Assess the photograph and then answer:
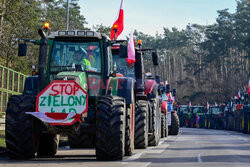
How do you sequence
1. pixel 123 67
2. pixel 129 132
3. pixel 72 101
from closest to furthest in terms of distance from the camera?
1. pixel 72 101
2. pixel 129 132
3. pixel 123 67

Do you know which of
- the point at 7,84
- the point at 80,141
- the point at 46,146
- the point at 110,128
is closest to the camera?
the point at 110,128

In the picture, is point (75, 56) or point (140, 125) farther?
point (140, 125)

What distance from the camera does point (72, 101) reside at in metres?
11.4

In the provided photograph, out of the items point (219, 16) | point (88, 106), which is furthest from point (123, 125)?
point (219, 16)

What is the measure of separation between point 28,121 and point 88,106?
140 centimetres

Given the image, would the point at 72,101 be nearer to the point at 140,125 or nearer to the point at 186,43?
the point at 140,125

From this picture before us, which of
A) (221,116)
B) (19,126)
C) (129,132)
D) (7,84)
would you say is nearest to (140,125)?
(129,132)

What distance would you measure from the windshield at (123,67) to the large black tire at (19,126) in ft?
18.7

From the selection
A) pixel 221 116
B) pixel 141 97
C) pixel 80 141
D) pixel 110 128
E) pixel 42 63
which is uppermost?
pixel 42 63

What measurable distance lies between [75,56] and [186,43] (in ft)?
360

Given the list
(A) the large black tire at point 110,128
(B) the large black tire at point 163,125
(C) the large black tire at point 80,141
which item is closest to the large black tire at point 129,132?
(A) the large black tire at point 110,128

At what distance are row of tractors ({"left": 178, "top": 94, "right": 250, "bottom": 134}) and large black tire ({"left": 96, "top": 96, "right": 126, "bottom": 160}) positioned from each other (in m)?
28.3

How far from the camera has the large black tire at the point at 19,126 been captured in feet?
38.2

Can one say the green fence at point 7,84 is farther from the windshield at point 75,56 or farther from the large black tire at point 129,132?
the large black tire at point 129,132
